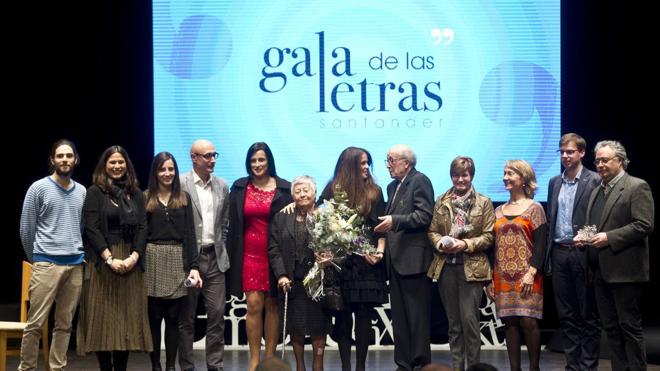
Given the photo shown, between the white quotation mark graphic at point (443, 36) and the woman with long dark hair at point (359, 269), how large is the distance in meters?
2.59

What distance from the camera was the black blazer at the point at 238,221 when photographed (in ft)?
A: 22.3

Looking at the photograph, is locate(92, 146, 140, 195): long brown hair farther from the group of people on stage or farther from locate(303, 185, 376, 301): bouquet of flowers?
locate(303, 185, 376, 301): bouquet of flowers

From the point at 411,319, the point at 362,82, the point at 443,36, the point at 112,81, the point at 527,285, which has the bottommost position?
the point at 411,319

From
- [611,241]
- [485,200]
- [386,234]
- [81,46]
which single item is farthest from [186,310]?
[81,46]

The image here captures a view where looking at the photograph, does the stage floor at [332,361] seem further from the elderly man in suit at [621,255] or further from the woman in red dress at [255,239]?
the elderly man in suit at [621,255]

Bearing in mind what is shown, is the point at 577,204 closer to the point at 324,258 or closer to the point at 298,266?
the point at 324,258

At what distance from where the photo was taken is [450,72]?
896 centimetres

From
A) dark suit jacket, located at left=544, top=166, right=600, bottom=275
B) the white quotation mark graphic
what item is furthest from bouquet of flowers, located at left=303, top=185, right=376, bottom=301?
the white quotation mark graphic

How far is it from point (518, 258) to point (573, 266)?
0.38 m

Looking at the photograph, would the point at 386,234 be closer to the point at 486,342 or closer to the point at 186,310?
the point at 186,310

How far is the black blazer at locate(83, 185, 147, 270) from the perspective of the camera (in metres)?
6.26

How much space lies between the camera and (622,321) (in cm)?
621

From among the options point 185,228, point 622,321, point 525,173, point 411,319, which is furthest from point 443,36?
point 622,321

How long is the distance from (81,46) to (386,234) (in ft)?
13.9
